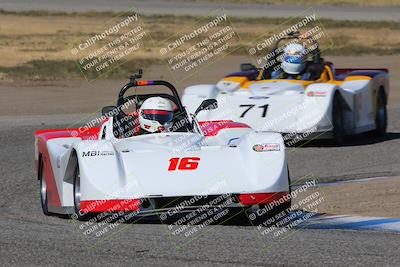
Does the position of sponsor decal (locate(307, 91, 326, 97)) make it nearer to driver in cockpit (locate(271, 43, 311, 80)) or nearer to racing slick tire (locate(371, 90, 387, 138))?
driver in cockpit (locate(271, 43, 311, 80))

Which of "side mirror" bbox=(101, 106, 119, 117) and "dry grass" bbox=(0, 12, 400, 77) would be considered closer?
"side mirror" bbox=(101, 106, 119, 117)

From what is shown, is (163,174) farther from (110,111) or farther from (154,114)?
(110,111)

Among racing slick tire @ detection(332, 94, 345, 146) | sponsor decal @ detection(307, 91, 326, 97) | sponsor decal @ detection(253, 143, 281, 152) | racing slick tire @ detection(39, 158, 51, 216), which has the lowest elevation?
racing slick tire @ detection(332, 94, 345, 146)

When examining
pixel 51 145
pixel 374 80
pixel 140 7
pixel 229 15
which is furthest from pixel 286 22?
pixel 51 145

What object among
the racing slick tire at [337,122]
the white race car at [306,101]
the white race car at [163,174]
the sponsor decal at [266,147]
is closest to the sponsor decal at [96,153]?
the white race car at [163,174]

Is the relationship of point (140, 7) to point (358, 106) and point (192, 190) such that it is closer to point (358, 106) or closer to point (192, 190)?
point (358, 106)

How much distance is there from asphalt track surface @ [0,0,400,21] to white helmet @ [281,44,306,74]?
32.6 metres

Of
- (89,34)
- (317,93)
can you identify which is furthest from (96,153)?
(89,34)

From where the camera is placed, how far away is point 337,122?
1841cm

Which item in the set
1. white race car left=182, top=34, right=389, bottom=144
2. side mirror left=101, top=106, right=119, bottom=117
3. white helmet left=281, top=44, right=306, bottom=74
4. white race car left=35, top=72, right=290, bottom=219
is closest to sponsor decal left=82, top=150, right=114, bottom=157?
white race car left=35, top=72, right=290, bottom=219

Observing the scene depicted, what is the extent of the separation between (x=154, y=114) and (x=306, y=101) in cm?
632

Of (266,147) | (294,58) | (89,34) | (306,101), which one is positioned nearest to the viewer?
(266,147)

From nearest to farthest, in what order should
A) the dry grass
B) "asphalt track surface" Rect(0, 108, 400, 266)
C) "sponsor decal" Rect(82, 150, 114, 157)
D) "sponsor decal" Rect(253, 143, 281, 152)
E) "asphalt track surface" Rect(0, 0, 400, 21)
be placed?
1. "asphalt track surface" Rect(0, 108, 400, 266)
2. "sponsor decal" Rect(82, 150, 114, 157)
3. "sponsor decal" Rect(253, 143, 281, 152)
4. the dry grass
5. "asphalt track surface" Rect(0, 0, 400, 21)

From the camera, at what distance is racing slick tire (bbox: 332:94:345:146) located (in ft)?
60.1
